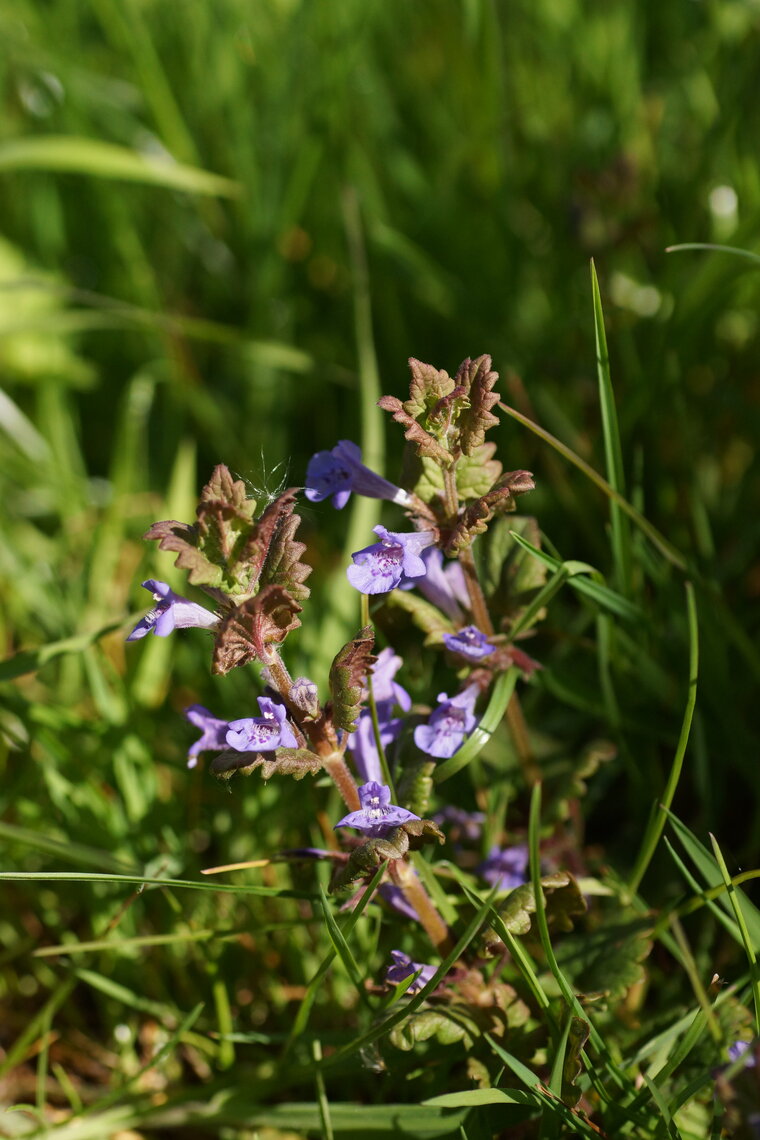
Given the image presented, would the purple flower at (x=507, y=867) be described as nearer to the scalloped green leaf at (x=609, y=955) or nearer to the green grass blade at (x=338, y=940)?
the scalloped green leaf at (x=609, y=955)

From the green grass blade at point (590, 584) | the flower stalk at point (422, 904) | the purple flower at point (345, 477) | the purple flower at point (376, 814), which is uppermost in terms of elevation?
the purple flower at point (345, 477)

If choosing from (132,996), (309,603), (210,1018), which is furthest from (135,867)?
(309,603)

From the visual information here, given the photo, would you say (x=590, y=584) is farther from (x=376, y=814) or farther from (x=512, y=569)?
(x=376, y=814)

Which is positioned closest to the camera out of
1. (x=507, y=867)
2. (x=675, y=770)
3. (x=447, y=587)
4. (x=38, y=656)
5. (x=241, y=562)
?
(x=241, y=562)

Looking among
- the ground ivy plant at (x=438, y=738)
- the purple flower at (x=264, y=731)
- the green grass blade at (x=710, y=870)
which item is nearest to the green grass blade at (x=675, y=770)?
the green grass blade at (x=710, y=870)

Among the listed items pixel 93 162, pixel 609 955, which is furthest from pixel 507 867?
pixel 93 162

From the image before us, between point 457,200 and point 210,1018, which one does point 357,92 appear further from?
point 210,1018

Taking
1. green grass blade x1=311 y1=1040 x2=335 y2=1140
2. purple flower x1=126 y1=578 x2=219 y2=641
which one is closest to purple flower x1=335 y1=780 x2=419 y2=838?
purple flower x1=126 y1=578 x2=219 y2=641
